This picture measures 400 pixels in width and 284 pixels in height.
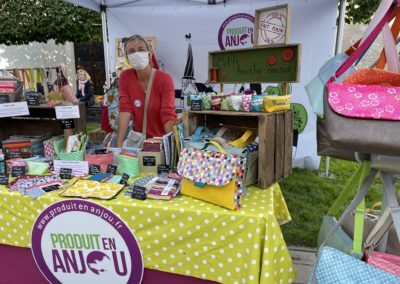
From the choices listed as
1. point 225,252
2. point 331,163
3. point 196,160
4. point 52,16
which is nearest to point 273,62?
point 196,160

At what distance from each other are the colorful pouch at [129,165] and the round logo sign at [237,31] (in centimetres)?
269

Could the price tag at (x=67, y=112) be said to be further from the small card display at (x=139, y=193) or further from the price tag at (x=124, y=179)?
the small card display at (x=139, y=193)

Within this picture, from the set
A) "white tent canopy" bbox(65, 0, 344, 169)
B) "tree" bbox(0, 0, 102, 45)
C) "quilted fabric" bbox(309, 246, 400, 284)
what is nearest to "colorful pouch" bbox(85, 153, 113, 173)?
"quilted fabric" bbox(309, 246, 400, 284)

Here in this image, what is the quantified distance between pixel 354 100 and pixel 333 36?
306 centimetres

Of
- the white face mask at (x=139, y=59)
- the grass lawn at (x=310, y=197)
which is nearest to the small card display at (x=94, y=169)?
the white face mask at (x=139, y=59)

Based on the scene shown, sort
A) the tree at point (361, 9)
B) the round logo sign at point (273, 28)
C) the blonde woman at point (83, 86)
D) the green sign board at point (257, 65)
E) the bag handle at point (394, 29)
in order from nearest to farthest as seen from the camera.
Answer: the bag handle at point (394, 29), the green sign board at point (257, 65), the round logo sign at point (273, 28), the tree at point (361, 9), the blonde woman at point (83, 86)

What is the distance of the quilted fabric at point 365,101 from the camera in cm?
89

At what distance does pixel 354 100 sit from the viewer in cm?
93

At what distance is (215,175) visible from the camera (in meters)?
1.28

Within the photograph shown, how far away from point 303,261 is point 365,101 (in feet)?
5.70

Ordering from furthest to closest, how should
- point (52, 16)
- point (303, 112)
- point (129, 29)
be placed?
point (52, 16) → point (129, 29) → point (303, 112)

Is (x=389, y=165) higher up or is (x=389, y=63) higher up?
(x=389, y=63)

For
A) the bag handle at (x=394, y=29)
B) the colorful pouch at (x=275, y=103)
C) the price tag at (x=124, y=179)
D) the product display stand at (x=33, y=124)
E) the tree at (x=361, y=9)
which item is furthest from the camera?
the tree at (x=361, y=9)

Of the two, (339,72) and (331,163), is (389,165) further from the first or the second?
(331,163)
